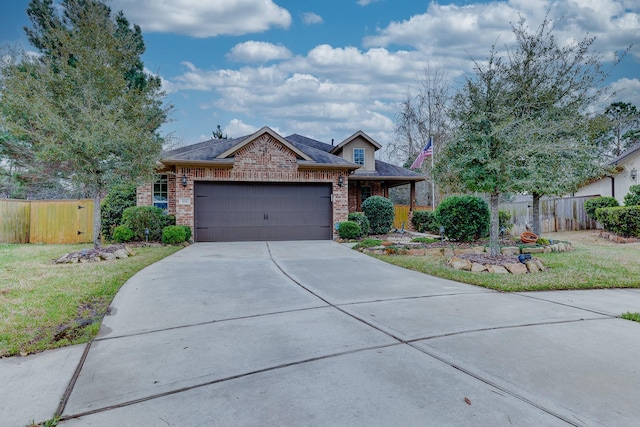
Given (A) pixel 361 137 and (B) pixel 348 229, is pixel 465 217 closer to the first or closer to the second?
(B) pixel 348 229

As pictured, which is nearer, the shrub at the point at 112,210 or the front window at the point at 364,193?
the shrub at the point at 112,210

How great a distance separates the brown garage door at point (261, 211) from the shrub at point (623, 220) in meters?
9.64

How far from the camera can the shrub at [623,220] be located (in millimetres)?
11297

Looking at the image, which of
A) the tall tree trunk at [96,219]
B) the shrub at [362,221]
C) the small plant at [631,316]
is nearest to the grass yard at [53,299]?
the tall tree trunk at [96,219]

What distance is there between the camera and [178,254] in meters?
9.02

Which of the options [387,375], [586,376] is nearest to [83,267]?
Answer: [387,375]

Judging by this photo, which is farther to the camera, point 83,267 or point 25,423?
point 83,267

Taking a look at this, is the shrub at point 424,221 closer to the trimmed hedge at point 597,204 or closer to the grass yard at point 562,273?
the trimmed hedge at point 597,204

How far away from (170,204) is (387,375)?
11.8m

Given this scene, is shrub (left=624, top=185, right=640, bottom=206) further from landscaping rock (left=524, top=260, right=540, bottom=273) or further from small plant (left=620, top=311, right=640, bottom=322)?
small plant (left=620, top=311, right=640, bottom=322)

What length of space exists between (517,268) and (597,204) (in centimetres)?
1063

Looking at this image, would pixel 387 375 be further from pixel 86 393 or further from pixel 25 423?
pixel 25 423

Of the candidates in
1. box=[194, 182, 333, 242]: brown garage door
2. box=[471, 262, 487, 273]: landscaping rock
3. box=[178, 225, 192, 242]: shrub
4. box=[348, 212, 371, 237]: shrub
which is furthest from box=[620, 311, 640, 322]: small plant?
box=[178, 225, 192, 242]: shrub

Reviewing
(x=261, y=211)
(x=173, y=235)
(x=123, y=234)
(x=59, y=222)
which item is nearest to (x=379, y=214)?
(x=261, y=211)
